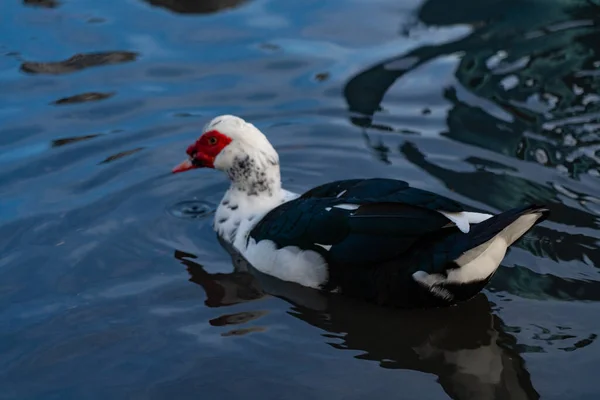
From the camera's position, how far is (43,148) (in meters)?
8.14

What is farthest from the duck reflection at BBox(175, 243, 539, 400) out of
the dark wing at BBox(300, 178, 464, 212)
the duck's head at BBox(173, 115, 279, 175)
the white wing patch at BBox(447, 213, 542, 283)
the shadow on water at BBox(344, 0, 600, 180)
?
the shadow on water at BBox(344, 0, 600, 180)

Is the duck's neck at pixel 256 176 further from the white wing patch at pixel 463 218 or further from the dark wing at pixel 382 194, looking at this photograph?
the white wing patch at pixel 463 218

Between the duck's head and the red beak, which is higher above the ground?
the duck's head

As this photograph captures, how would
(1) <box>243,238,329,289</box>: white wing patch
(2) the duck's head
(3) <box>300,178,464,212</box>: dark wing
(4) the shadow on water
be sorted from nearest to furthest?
(3) <box>300,178,464,212</box>: dark wing < (1) <box>243,238,329,289</box>: white wing patch < (2) the duck's head < (4) the shadow on water

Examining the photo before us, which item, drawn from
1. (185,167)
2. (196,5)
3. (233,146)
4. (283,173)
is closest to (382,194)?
(233,146)

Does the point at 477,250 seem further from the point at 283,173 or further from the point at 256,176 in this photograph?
the point at 283,173

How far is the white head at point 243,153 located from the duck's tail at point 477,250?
152cm

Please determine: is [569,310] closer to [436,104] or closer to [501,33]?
[436,104]

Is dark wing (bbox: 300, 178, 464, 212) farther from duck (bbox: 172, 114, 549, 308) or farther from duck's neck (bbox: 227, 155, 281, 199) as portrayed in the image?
duck's neck (bbox: 227, 155, 281, 199)

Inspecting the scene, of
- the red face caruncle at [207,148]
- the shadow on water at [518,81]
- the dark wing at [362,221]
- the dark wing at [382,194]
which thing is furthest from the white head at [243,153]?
the shadow on water at [518,81]

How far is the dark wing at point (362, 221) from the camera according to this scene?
5680 mm

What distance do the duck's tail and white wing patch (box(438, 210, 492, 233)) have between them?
0.04 metres

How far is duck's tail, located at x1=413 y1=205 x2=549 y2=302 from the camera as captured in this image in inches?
217

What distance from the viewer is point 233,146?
6832 millimetres
